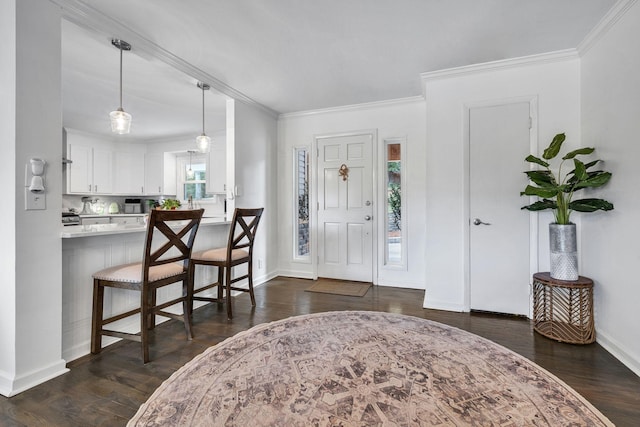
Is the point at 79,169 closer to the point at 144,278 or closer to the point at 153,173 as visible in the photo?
the point at 153,173

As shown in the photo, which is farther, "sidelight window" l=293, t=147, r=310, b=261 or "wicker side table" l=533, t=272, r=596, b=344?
"sidelight window" l=293, t=147, r=310, b=261

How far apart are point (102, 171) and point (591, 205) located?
22.8 feet

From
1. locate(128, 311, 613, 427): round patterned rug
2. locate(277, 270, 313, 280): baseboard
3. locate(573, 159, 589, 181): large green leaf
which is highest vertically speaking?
locate(573, 159, 589, 181): large green leaf

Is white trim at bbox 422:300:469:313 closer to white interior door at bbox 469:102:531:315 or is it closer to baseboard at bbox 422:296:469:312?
baseboard at bbox 422:296:469:312

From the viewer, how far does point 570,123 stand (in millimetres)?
2773

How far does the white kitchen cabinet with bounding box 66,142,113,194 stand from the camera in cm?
518

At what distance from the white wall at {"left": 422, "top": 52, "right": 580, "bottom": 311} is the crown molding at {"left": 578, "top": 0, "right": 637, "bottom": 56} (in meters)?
0.18

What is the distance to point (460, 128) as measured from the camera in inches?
122

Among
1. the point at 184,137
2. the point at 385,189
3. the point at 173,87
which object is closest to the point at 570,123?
the point at 385,189

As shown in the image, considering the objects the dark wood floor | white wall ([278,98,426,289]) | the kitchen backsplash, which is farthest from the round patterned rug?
the kitchen backsplash

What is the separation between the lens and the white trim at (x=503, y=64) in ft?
9.04

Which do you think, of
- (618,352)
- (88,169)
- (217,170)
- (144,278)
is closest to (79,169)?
(88,169)

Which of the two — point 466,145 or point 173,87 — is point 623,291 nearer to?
point 466,145

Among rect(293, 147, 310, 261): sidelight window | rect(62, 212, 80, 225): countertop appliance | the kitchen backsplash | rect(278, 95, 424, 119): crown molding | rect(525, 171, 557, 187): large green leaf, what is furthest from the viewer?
the kitchen backsplash
